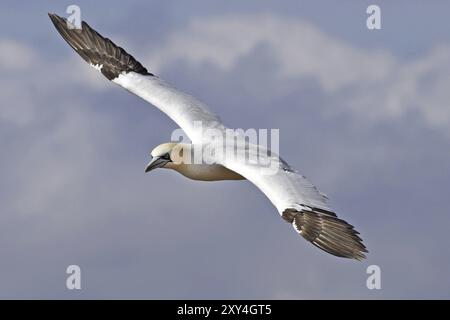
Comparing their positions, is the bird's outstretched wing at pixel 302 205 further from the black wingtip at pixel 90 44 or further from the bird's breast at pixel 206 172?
the black wingtip at pixel 90 44

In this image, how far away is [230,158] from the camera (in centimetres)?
2373

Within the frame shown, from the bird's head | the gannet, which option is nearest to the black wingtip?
Result: the gannet

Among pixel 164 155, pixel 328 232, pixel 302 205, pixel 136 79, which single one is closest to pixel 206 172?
pixel 164 155

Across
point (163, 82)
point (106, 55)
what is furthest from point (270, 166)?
point (106, 55)

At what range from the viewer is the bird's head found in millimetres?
24375

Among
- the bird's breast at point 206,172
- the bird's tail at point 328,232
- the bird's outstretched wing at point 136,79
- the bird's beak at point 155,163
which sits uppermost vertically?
the bird's outstretched wing at point 136,79

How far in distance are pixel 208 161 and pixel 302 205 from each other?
303 centimetres

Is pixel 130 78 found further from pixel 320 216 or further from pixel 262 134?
pixel 320 216

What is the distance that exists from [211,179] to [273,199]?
2.78m

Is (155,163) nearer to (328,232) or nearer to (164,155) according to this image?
(164,155)

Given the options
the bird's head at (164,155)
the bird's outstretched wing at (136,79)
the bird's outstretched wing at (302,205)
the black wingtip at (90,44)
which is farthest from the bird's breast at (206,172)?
the black wingtip at (90,44)

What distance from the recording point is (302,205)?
72.3 feet

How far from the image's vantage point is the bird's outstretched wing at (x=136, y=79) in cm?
2666

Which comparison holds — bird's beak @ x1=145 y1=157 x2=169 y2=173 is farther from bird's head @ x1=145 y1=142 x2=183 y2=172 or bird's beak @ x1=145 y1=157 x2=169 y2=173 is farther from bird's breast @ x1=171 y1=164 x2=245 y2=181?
bird's breast @ x1=171 y1=164 x2=245 y2=181
